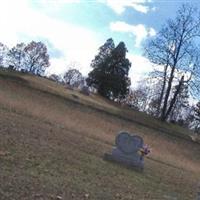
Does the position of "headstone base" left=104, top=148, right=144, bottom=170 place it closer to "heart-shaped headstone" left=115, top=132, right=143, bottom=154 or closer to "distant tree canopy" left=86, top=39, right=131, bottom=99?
"heart-shaped headstone" left=115, top=132, right=143, bottom=154

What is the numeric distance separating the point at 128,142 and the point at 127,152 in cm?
55

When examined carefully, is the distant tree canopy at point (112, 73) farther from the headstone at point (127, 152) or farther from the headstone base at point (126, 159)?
the headstone base at point (126, 159)

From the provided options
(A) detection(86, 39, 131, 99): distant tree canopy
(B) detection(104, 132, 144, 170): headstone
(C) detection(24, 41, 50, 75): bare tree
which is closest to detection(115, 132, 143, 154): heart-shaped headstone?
(B) detection(104, 132, 144, 170): headstone

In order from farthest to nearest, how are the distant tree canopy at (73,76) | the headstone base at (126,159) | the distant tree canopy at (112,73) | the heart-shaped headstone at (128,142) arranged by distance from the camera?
the distant tree canopy at (73,76)
the distant tree canopy at (112,73)
the heart-shaped headstone at (128,142)
the headstone base at (126,159)

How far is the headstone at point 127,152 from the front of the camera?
1891cm

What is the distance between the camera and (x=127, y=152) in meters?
19.6

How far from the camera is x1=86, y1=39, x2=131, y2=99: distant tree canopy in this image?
72.6 meters

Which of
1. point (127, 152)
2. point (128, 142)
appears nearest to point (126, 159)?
point (127, 152)

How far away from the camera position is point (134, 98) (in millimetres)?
100312

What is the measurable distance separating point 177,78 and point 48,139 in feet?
135

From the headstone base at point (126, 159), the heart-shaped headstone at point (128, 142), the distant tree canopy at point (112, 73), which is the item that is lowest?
the headstone base at point (126, 159)

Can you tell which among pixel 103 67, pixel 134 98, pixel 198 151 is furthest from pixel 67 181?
pixel 134 98

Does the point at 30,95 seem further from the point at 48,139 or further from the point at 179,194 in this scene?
the point at 179,194

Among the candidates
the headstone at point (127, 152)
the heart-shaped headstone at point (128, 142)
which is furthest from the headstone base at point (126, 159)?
the heart-shaped headstone at point (128, 142)
